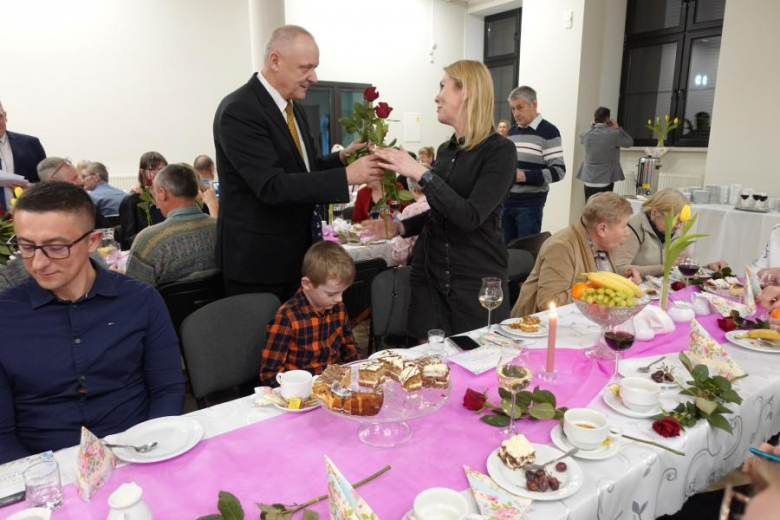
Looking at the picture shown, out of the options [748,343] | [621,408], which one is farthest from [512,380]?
[748,343]

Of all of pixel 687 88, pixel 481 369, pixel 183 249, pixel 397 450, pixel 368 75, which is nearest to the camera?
pixel 397 450

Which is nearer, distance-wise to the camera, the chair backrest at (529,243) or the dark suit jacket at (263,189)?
the dark suit jacket at (263,189)

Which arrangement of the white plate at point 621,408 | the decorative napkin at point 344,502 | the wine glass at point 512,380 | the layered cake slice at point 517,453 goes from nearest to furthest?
the decorative napkin at point 344,502
the layered cake slice at point 517,453
the wine glass at point 512,380
the white plate at point 621,408

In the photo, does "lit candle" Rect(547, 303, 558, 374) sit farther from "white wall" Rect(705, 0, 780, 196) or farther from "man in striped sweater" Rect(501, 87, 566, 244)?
"white wall" Rect(705, 0, 780, 196)

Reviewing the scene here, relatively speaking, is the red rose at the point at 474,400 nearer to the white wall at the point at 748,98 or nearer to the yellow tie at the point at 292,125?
the yellow tie at the point at 292,125

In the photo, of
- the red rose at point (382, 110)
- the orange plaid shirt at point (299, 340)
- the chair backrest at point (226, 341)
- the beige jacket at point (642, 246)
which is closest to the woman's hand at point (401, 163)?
the red rose at point (382, 110)

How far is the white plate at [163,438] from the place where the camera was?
3.67 feet

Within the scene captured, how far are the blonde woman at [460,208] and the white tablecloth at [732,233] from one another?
3.57m

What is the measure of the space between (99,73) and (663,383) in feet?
23.3

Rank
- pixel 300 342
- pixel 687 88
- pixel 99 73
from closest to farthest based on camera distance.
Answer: pixel 300 342
pixel 99 73
pixel 687 88

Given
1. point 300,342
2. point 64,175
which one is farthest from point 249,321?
point 64,175

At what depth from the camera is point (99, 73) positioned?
6.40 m

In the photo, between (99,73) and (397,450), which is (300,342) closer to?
(397,450)

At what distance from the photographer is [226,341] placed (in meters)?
1.89
